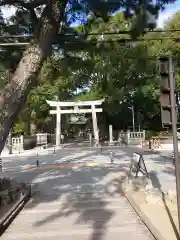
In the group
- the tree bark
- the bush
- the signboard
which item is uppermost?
the tree bark

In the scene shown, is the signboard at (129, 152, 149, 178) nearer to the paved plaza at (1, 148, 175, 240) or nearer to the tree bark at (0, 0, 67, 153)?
the paved plaza at (1, 148, 175, 240)

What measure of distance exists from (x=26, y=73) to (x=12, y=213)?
3127mm

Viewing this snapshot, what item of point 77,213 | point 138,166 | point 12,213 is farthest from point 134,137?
point 12,213

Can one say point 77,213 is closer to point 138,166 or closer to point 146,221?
point 146,221

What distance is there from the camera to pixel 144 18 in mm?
7918

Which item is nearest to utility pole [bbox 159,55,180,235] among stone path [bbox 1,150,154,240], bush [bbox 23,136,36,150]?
stone path [bbox 1,150,154,240]

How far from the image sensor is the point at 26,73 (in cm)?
604

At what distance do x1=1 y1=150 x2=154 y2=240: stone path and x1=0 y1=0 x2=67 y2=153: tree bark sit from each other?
6.15 ft

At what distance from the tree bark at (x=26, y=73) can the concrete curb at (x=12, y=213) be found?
1.58 m

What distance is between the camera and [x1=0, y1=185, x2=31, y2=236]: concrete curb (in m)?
6.57

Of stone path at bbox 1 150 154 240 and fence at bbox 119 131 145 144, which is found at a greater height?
fence at bbox 119 131 145 144

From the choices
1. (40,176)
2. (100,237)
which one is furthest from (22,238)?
(40,176)

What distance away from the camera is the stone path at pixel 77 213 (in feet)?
20.5

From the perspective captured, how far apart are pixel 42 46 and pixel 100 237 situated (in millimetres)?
3433
